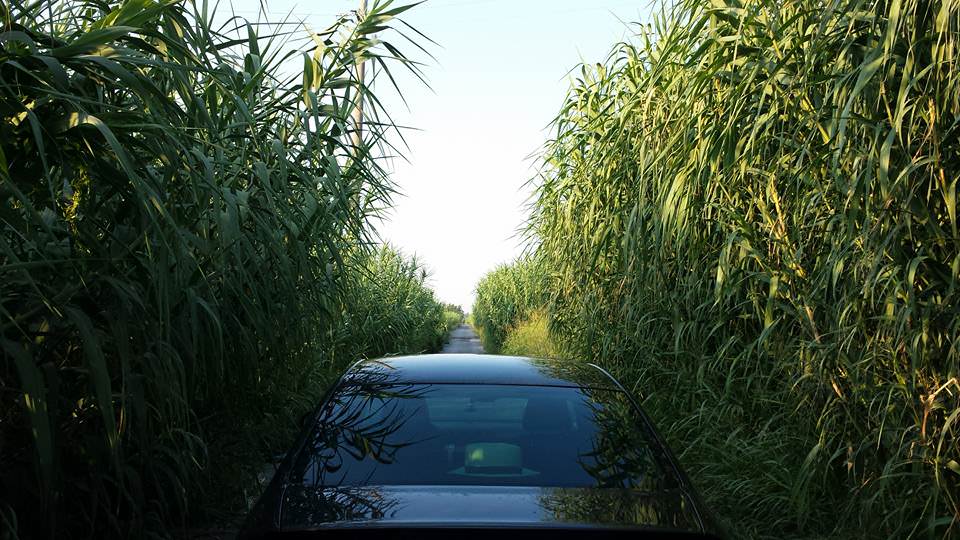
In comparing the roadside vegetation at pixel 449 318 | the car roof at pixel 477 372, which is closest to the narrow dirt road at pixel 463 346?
the roadside vegetation at pixel 449 318

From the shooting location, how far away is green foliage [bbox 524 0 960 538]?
409 cm

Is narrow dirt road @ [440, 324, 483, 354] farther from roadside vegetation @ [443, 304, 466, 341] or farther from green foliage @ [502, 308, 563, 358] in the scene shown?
green foliage @ [502, 308, 563, 358]

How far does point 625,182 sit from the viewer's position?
27.3 ft

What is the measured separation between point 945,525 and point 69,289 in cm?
351

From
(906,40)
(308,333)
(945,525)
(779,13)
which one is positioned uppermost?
(779,13)

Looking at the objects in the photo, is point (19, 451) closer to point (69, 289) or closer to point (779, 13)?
point (69, 289)

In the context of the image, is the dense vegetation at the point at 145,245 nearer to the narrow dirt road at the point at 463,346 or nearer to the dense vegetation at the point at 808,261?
the dense vegetation at the point at 808,261

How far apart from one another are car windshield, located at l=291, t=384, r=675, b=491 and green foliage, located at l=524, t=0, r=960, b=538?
1371mm

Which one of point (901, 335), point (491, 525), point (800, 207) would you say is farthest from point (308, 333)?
point (491, 525)

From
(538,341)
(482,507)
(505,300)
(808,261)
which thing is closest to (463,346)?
(505,300)

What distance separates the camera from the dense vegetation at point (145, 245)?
3082 millimetres

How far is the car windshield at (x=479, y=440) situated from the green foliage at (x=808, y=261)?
54.0 inches

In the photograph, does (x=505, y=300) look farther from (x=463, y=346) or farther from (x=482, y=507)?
(x=482, y=507)

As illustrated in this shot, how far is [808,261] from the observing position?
5.36 meters
